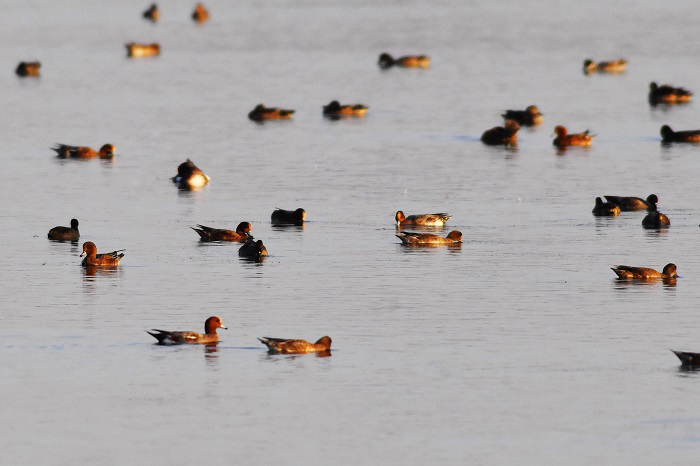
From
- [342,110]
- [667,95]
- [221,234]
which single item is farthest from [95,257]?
[667,95]

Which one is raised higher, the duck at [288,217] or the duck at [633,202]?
the duck at [633,202]

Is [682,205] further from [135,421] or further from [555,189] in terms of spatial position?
[135,421]

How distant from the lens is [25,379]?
21.8 meters

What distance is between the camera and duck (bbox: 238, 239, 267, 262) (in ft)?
101

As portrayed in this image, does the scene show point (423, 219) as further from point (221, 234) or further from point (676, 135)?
point (676, 135)

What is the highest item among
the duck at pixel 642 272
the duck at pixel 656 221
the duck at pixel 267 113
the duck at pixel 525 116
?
the duck at pixel 267 113

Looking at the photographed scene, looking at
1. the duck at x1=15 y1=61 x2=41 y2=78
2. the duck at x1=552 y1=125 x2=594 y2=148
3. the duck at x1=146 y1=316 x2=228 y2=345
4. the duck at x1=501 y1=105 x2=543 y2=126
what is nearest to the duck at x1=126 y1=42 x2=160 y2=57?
the duck at x1=15 y1=61 x2=41 y2=78

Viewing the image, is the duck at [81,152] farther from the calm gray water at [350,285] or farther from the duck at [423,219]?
the duck at [423,219]

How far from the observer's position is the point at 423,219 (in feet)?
113

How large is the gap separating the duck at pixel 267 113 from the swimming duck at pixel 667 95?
13737 mm

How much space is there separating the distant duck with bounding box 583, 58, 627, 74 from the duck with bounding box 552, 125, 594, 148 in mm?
24077

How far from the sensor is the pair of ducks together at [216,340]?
23.0 metres

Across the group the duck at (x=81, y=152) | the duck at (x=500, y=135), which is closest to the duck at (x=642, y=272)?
the duck at (x=500, y=135)

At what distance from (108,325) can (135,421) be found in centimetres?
525
